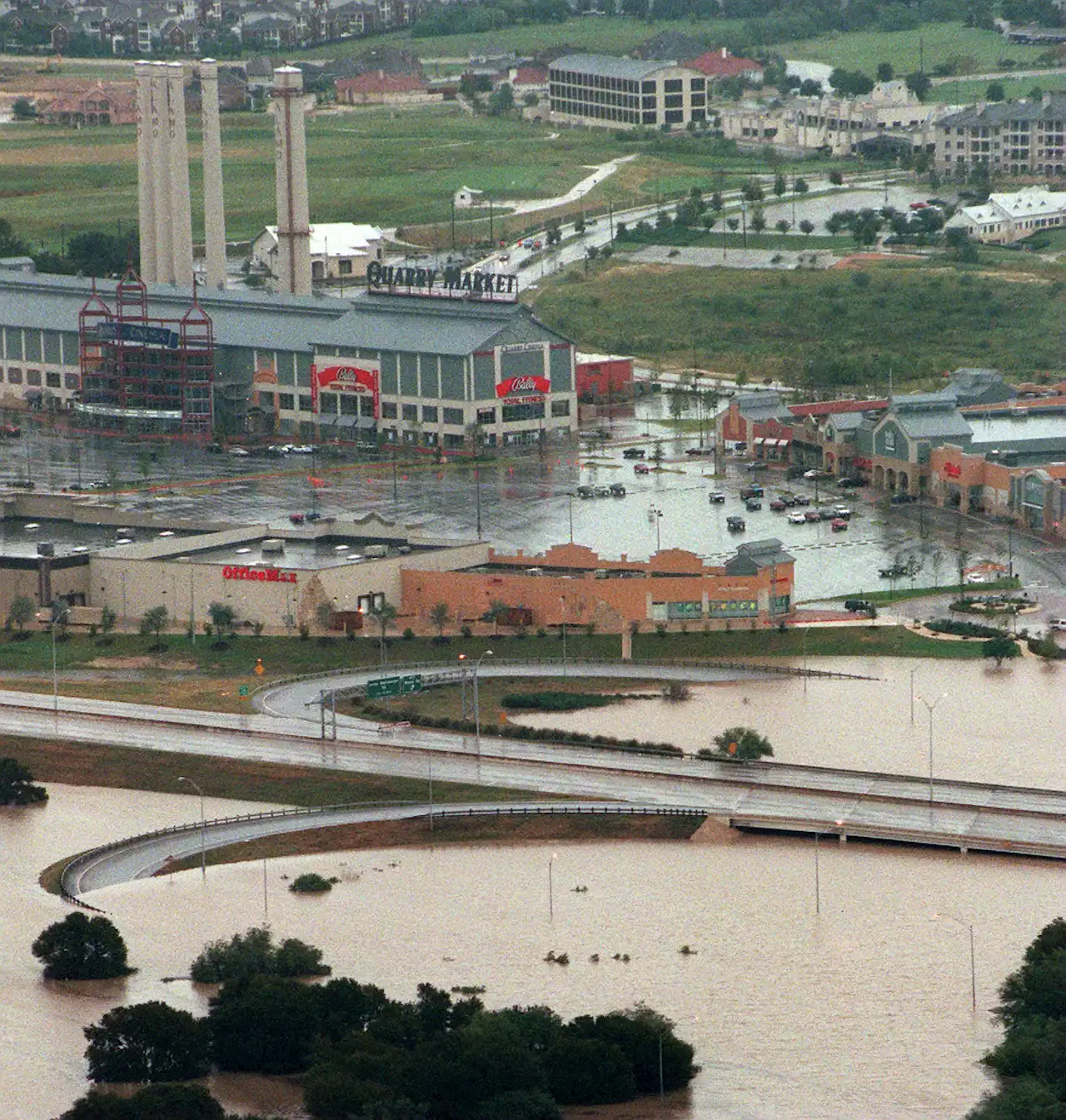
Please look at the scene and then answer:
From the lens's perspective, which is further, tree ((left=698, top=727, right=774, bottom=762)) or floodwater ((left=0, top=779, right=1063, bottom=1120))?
tree ((left=698, top=727, right=774, bottom=762))

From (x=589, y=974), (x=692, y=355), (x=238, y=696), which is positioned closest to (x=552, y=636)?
(x=238, y=696)

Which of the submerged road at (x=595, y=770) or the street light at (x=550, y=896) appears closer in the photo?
the street light at (x=550, y=896)

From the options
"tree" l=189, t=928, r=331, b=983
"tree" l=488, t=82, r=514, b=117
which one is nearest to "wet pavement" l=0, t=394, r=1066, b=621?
"tree" l=189, t=928, r=331, b=983

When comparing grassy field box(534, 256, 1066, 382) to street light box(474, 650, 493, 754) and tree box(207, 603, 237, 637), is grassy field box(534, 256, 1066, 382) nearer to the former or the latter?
tree box(207, 603, 237, 637)

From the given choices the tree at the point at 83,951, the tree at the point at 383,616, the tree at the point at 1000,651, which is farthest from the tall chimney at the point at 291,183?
the tree at the point at 83,951

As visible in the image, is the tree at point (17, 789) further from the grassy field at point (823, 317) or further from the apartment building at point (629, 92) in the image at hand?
the apartment building at point (629, 92)

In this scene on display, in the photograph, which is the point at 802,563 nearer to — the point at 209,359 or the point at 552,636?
the point at 552,636

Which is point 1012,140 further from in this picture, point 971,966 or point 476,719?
point 971,966
